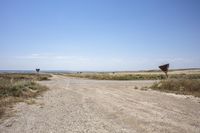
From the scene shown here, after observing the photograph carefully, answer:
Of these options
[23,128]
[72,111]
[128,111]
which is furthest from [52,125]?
[128,111]

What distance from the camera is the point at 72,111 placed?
12547 mm

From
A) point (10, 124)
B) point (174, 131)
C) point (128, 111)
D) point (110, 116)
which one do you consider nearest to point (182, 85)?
point (128, 111)

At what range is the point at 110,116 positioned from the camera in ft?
36.1

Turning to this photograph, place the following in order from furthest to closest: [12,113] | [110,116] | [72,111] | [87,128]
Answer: [72,111], [12,113], [110,116], [87,128]

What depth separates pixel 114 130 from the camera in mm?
8492

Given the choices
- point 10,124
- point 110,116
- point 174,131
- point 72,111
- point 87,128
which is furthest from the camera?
point 72,111

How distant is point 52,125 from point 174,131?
13.7ft

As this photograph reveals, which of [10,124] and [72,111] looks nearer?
[10,124]

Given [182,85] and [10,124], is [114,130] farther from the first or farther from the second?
[182,85]

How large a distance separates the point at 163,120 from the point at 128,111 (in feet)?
7.97

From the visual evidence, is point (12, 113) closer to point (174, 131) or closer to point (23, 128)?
point (23, 128)

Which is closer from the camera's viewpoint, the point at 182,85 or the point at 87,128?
the point at 87,128

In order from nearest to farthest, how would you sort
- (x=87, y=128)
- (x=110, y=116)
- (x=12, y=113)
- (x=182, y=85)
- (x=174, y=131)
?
1. (x=174, y=131)
2. (x=87, y=128)
3. (x=110, y=116)
4. (x=12, y=113)
5. (x=182, y=85)

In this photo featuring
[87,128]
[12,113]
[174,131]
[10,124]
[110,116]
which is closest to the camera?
[174,131]
